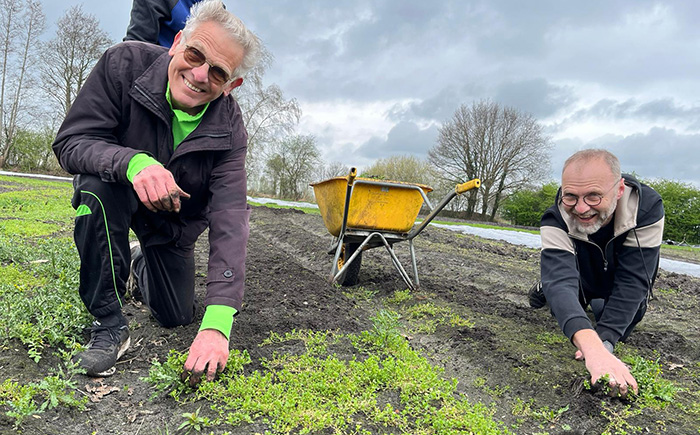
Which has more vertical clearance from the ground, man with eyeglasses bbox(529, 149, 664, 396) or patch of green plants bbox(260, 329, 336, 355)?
man with eyeglasses bbox(529, 149, 664, 396)

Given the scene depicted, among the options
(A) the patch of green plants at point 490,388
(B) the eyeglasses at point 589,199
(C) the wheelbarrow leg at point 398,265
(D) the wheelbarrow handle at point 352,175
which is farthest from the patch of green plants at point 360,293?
(B) the eyeglasses at point 589,199

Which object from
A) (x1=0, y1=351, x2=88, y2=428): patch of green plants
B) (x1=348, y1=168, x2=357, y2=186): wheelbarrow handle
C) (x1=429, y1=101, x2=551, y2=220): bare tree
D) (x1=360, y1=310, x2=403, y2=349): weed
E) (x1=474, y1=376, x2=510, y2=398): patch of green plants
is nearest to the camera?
(x1=0, y1=351, x2=88, y2=428): patch of green plants

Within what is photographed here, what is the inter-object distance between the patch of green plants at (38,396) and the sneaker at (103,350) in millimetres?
128

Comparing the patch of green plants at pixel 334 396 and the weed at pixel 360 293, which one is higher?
the weed at pixel 360 293

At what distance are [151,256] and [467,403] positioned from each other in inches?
83.1

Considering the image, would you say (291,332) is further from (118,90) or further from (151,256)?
(118,90)

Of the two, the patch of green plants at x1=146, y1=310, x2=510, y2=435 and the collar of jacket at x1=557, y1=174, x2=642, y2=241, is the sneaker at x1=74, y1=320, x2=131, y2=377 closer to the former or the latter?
the patch of green plants at x1=146, y1=310, x2=510, y2=435

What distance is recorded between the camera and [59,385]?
6.49 ft

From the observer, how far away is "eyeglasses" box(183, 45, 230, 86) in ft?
7.27

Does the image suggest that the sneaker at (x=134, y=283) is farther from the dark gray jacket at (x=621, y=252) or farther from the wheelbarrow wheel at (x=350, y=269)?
the dark gray jacket at (x=621, y=252)

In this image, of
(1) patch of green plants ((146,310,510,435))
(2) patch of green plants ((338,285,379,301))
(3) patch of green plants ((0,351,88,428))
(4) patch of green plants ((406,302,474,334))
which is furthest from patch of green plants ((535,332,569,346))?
(3) patch of green plants ((0,351,88,428))

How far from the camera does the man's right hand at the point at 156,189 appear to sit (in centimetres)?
191

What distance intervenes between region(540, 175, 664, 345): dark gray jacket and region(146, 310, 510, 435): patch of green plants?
0.95 metres

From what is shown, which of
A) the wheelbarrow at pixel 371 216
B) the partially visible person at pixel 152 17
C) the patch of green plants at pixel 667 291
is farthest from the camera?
the patch of green plants at pixel 667 291
